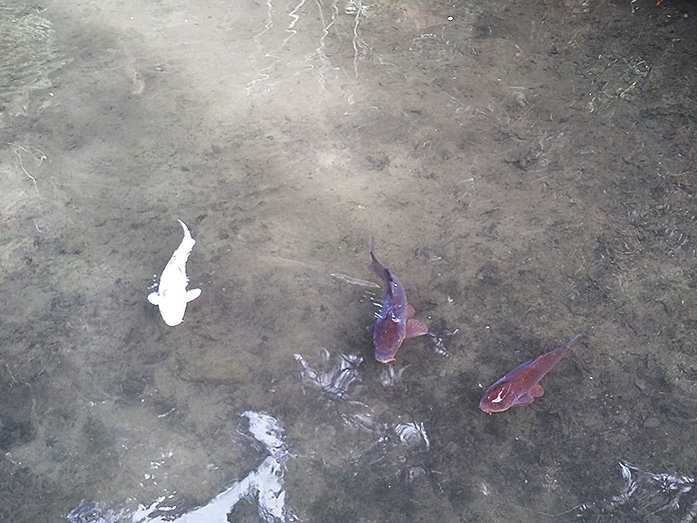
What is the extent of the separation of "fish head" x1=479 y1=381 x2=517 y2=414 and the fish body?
4.65 ft

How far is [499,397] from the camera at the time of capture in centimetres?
260

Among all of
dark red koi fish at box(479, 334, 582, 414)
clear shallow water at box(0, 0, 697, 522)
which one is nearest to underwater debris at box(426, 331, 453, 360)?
clear shallow water at box(0, 0, 697, 522)

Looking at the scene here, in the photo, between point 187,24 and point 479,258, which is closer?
point 479,258

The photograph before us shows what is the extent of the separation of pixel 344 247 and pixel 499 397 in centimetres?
112

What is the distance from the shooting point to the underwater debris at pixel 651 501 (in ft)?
8.14

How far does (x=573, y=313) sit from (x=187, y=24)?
10.9 ft

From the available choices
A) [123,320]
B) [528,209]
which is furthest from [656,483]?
[123,320]

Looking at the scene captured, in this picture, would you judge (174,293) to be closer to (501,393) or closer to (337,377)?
(337,377)

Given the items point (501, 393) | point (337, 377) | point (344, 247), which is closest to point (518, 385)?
point (501, 393)

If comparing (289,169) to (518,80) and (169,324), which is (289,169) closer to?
(169,324)

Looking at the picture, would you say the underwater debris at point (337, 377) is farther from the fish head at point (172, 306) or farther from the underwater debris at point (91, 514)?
the underwater debris at point (91, 514)

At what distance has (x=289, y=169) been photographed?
Result: 3695 mm

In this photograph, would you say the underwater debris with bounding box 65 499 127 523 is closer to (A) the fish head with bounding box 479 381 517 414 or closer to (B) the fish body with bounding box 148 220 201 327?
(B) the fish body with bounding box 148 220 201 327

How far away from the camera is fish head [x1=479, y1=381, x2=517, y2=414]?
260cm
